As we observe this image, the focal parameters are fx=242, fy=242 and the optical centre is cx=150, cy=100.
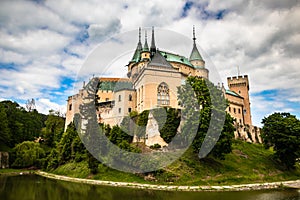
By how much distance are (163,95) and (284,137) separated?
15198 millimetres

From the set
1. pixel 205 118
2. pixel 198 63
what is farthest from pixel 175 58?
pixel 205 118

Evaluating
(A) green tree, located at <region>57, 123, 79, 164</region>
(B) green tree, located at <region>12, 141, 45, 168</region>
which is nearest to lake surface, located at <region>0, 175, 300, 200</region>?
(A) green tree, located at <region>57, 123, 79, 164</region>

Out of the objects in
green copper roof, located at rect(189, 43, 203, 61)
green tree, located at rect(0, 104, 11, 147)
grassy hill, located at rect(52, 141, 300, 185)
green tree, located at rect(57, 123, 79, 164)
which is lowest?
grassy hill, located at rect(52, 141, 300, 185)

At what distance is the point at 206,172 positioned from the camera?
2253 cm

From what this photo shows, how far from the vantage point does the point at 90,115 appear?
26969mm

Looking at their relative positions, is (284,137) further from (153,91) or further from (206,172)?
(153,91)

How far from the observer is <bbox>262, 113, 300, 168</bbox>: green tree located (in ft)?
83.1

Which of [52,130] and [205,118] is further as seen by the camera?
[52,130]

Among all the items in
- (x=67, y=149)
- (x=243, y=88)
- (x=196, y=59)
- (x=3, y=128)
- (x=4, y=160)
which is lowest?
(x=4, y=160)

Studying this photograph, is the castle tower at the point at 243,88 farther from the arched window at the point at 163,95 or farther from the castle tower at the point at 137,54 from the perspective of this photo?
the arched window at the point at 163,95

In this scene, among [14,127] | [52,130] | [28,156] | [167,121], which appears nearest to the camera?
[167,121]

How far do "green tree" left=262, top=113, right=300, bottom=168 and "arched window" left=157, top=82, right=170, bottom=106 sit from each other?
40.9 feet

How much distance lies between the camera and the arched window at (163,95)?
3286cm

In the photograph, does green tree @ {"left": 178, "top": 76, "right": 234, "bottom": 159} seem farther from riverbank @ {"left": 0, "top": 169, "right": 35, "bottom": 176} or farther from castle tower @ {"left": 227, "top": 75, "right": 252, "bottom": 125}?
castle tower @ {"left": 227, "top": 75, "right": 252, "bottom": 125}
